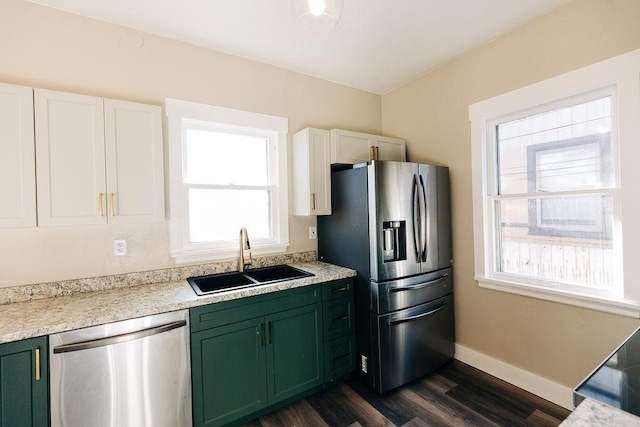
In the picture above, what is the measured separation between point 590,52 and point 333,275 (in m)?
2.32

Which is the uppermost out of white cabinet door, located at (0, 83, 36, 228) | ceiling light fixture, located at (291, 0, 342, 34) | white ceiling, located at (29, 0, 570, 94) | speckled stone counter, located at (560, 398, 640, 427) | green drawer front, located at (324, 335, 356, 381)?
white ceiling, located at (29, 0, 570, 94)

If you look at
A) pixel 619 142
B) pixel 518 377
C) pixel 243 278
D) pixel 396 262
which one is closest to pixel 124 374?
Answer: pixel 243 278

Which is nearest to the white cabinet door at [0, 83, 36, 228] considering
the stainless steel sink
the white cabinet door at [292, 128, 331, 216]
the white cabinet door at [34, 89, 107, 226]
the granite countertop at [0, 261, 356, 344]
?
the white cabinet door at [34, 89, 107, 226]

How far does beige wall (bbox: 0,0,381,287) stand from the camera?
6.07 feet

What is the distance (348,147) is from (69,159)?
6.98ft

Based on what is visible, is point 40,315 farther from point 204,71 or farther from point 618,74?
point 618,74

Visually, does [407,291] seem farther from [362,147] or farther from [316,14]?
[316,14]

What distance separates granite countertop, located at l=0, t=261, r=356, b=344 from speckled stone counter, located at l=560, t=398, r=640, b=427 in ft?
5.40

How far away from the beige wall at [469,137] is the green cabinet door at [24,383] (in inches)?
117

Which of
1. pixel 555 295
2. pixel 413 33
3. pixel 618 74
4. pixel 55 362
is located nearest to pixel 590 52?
pixel 618 74

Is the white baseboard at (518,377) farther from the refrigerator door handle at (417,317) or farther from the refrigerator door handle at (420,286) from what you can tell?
the refrigerator door handle at (420,286)

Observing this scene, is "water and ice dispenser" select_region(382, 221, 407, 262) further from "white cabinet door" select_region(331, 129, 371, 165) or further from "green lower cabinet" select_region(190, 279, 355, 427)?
"white cabinet door" select_region(331, 129, 371, 165)

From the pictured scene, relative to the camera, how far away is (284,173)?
2.84 metres

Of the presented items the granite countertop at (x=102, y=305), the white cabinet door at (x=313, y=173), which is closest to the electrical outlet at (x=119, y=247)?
the granite countertop at (x=102, y=305)
